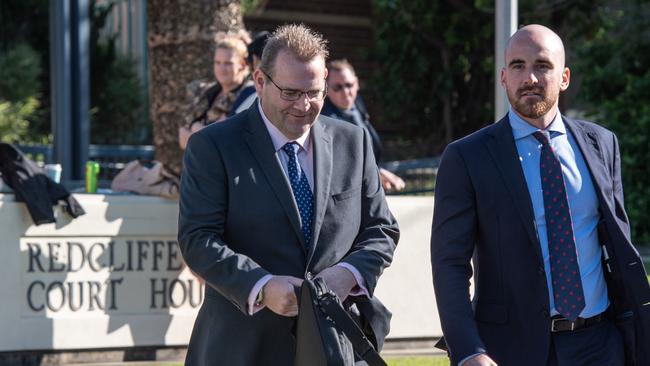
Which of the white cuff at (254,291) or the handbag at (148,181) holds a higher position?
the white cuff at (254,291)

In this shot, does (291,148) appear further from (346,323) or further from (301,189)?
(346,323)

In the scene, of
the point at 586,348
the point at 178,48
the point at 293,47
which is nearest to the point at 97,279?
the point at 178,48

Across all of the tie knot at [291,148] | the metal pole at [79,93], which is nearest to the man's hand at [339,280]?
the tie knot at [291,148]

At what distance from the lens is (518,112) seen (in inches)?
156

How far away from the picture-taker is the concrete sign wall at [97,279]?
23.8ft

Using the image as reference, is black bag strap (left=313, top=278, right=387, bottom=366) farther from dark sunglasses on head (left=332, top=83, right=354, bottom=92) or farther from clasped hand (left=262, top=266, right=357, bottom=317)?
dark sunglasses on head (left=332, top=83, right=354, bottom=92)

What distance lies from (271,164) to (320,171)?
174 millimetres

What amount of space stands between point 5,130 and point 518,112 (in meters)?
15.3

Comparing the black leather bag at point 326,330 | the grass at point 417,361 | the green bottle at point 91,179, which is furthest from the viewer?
the green bottle at point 91,179

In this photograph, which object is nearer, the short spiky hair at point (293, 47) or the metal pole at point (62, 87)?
the short spiky hair at point (293, 47)

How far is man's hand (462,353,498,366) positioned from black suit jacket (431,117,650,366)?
92 mm

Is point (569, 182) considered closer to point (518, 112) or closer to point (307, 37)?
point (518, 112)

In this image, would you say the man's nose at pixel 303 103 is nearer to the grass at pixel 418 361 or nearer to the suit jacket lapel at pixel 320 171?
the suit jacket lapel at pixel 320 171

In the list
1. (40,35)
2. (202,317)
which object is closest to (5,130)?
(40,35)
